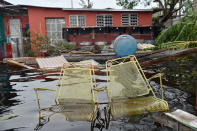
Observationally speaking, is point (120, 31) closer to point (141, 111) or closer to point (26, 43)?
point (26, 43)

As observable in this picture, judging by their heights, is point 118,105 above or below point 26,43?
below

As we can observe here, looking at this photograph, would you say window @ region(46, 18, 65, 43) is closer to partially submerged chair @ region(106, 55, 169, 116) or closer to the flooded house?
the flooded house

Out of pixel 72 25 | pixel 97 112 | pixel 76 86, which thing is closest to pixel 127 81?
pixel 97 112

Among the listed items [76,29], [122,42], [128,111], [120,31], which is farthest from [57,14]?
[128,111]

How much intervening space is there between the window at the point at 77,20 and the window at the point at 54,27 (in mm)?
887

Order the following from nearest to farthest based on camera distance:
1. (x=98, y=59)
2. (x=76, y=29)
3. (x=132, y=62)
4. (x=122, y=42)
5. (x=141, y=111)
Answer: (x=141, y=111) < (x=132, y=62) < (x=122, y=42) < (x=98, y=59) < (x=76, y=29)

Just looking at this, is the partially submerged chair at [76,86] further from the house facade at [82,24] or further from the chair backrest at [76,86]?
the house facade at [82,24]

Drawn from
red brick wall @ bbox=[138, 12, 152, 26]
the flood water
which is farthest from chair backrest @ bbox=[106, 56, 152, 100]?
red brick wall @ bbox=[138, 12, 152, 26]

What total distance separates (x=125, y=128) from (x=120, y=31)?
14.8 metres

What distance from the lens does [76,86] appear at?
361 cm

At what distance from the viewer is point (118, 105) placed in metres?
3.23

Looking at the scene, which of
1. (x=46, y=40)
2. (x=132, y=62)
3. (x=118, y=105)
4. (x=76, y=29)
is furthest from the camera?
(x=76, y=29)

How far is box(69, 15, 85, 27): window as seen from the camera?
1702 centimetres

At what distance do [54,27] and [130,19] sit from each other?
7.94m
